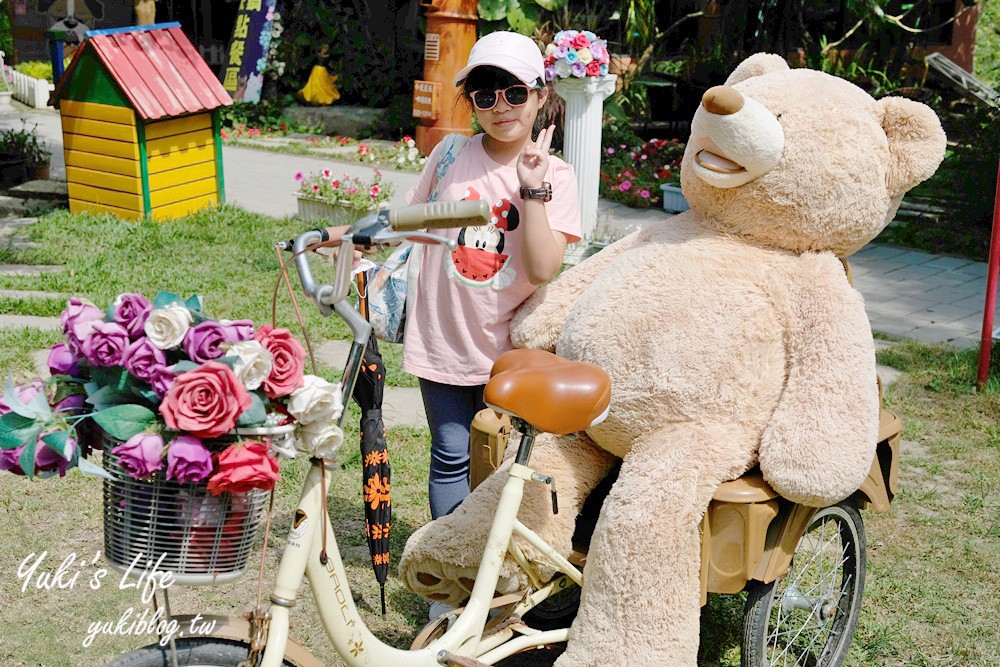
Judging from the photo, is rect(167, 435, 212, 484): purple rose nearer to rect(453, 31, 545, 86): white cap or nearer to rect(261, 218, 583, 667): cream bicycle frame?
rect(261, 218, 583, 667): cream bicycle frame

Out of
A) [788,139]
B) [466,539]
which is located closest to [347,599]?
[466,539]

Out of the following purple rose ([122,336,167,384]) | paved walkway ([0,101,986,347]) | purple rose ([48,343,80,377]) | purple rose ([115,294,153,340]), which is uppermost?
purple rose ([115,294,153,340])

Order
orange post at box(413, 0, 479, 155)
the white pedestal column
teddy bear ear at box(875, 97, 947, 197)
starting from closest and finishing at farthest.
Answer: teddy bear ear at box(875, 97, 947, 197) < the white pedestal column < orange post at box(413, 0, 479, 155)

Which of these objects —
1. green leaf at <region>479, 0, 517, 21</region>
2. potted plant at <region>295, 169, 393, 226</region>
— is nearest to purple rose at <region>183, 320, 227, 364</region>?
potted plant at <region>295, 169, 393, 226</region>

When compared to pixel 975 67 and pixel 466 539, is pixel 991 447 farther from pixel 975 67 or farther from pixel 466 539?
pixel 975 67

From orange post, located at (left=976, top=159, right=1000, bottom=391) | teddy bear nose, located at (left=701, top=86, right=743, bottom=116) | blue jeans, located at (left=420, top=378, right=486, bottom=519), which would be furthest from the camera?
orange post, located at (left=976, top=159, right=1000, bottom=391)

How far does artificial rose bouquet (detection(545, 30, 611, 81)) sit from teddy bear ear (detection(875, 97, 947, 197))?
4367mm

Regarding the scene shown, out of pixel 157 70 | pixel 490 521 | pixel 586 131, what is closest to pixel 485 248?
pixel 490 521

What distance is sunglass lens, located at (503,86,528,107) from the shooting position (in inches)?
121

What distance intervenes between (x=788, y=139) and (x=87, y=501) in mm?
2996

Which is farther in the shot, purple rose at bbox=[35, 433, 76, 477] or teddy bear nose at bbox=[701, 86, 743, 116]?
teddy bear nose at bbox=[701, 86, 743, 116]

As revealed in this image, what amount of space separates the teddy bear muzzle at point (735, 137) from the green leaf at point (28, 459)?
179 cm

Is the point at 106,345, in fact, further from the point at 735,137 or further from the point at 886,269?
the point at 886,269

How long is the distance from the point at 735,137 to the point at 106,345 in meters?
1.64
